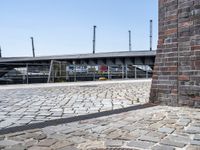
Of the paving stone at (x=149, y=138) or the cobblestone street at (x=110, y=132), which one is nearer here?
the cobblestone street at (x=110, y=132)

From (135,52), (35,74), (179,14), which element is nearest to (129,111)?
(179,14)

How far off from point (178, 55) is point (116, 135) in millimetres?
3457

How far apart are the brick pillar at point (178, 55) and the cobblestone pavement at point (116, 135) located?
133 cm

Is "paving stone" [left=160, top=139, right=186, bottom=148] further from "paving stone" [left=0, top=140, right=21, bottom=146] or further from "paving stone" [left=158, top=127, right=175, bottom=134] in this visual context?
"paving stone" [left=0, top=140, right=21, bottom=146]

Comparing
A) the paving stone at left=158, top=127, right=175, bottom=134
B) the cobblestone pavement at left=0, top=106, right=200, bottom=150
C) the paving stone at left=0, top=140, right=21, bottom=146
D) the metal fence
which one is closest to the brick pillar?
the cobblestone pavement at left=0, top=106, right=200, bottom=150

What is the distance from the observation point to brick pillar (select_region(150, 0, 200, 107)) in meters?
6.20

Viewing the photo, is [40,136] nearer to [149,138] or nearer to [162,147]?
[149,138]

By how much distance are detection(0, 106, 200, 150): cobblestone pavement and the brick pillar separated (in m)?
1.33

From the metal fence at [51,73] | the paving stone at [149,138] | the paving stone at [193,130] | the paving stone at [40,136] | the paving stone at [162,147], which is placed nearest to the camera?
the paving stone at [162,147]

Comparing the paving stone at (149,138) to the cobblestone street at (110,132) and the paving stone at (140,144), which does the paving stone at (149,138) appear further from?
the paving stone at (140,144)

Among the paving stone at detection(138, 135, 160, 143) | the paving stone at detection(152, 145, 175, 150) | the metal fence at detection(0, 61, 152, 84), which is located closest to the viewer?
the paving stone at detection(152, 145, 175, 150)

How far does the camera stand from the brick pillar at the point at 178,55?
A: 20.3ft

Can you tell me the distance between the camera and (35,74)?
20.1 meters

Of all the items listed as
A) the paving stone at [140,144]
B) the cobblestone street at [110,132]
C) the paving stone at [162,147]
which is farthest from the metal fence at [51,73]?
the paving stone at [162,147]
